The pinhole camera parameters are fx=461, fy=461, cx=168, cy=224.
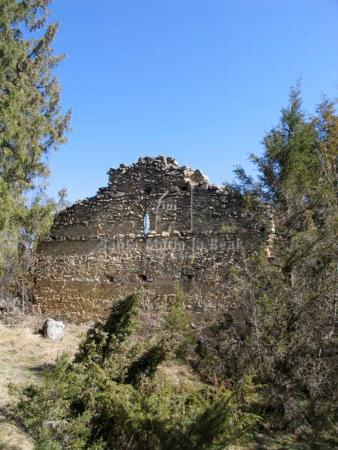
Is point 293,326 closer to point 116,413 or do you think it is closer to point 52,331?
point 116,413

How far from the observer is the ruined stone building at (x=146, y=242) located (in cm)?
1169

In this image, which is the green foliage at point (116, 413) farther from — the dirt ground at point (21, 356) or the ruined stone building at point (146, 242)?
the ruined stone building at point (146, 242)

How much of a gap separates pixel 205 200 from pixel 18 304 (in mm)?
6246

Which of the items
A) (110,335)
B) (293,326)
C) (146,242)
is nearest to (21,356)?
(110,335)

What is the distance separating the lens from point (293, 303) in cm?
770

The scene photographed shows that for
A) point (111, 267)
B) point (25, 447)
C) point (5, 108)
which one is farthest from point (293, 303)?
point (5, 108)

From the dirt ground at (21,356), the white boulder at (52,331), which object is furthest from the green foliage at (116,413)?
the white boulder at (52,331)

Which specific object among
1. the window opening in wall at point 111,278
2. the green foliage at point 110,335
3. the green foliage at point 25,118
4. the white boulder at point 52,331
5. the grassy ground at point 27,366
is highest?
the green foliage at point 25,118

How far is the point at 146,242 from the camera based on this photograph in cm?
1272

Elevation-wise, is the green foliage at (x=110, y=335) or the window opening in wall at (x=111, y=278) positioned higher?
the window opening in wall at (x=111, y=278)

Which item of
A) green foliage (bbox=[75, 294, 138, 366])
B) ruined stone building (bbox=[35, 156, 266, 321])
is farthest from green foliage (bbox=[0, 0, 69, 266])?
green foliage (bbox=[75, 294, 138, 366])

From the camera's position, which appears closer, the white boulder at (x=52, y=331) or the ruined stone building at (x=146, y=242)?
the white boulder at (x=52, y=331)

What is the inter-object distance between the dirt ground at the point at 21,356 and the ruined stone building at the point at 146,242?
7.83 ft

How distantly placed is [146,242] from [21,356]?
530cm
